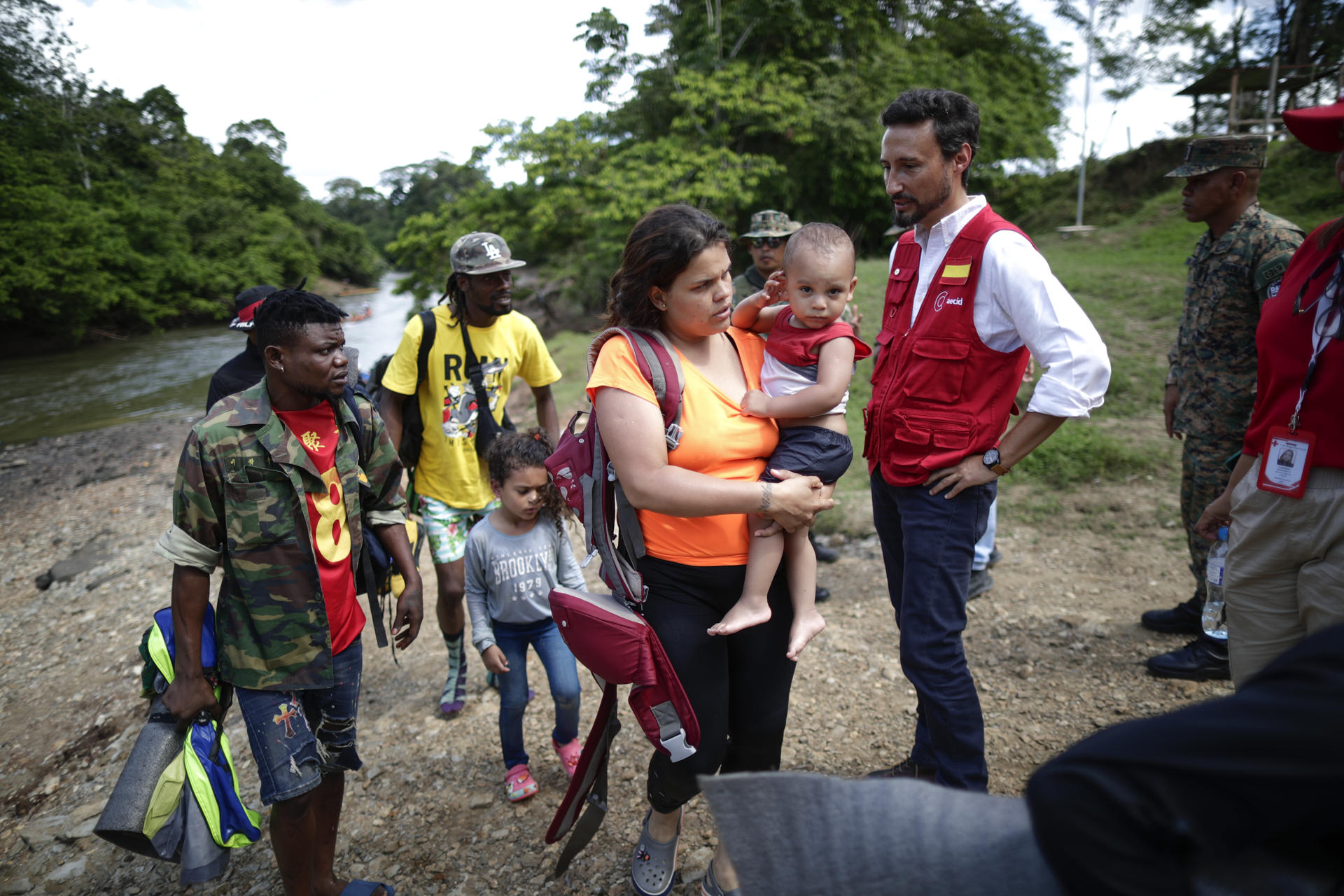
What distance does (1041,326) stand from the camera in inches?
83.3

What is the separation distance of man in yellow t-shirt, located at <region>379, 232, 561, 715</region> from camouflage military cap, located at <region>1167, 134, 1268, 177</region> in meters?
3.24

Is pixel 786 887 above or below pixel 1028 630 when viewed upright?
above

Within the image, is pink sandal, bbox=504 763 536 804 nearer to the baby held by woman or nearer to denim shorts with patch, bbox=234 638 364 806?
denim shorts with patch, bbox=234 638 364 806

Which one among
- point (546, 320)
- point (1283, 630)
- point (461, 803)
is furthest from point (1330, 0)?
point (461, 803)

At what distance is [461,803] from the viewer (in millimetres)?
3082

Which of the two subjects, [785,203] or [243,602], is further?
[785,203]

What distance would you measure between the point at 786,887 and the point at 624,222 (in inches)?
645

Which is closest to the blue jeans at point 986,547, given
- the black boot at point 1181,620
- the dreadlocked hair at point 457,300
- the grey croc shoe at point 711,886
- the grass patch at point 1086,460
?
the black boot at point 1181,620

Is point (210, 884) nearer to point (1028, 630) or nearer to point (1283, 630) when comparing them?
point (1283, 630)

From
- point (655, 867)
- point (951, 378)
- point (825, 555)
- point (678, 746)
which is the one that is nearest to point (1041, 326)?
point (951, 378)

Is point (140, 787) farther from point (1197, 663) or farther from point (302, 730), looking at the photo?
point (1197, 663)

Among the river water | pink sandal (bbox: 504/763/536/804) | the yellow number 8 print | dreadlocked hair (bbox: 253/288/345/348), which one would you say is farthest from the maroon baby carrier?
the river water

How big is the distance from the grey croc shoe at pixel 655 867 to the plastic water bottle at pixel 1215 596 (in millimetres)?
2628

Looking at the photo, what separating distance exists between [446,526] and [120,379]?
70.9 feet
